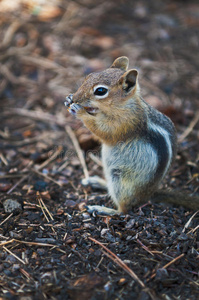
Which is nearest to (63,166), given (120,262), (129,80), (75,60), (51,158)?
(51,158)

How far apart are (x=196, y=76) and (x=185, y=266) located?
385 cm

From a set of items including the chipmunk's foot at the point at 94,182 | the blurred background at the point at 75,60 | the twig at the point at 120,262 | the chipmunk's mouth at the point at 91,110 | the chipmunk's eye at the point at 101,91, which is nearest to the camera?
the twig at the point at 120,262

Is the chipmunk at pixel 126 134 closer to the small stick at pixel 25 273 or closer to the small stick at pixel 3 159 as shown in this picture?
the small stick at pixel 25 273

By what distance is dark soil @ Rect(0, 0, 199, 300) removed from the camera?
8.77 feet

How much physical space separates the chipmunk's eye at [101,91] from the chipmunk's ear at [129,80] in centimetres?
17

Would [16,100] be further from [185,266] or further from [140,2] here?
[140,2]

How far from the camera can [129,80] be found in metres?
3.27

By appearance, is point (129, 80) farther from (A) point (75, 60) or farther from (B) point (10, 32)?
(B) point (10, 32)

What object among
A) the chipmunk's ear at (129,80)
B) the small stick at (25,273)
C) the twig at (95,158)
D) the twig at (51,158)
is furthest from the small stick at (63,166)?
the small stick at (25,273)

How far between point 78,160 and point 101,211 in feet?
3.57

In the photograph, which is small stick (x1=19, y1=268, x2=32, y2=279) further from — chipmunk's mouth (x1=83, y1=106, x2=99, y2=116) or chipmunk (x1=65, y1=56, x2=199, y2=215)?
chipmunk's mouth (x1=83, y1=106, x2=99, y2=116)

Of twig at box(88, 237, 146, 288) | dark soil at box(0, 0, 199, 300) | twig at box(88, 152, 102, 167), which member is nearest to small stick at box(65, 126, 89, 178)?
dark soil at box(0, 0, 199, 300)

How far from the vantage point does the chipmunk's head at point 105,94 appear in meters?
3.24

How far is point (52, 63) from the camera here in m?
5.89
